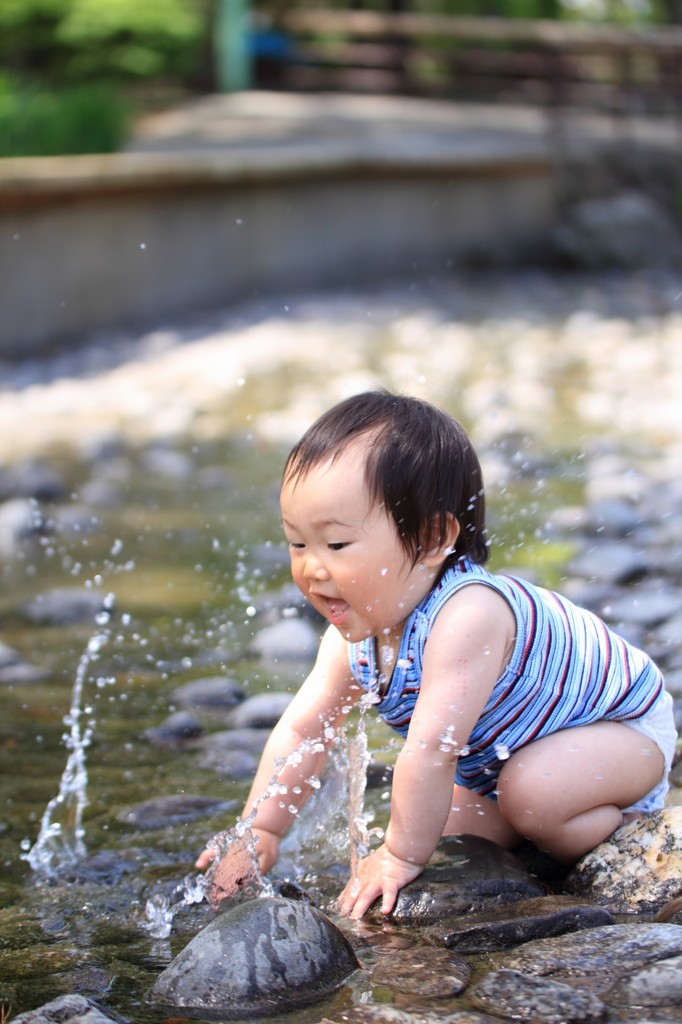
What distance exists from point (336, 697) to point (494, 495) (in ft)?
7.17

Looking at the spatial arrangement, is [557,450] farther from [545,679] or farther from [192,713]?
[545,679]

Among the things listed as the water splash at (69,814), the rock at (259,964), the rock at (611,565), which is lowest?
the water splash at (69,814)

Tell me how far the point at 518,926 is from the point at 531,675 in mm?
398

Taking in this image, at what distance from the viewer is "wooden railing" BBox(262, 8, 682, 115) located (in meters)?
11.9

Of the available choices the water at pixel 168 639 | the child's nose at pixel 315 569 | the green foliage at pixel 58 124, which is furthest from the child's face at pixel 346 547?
the green foliage at pixel 58 124

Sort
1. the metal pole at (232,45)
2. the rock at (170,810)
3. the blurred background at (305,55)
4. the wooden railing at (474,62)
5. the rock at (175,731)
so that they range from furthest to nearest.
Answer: the metal pole at (232,45) → the wooden railing at (474,62) → the blurred background at (305,55) → the rock at (175,731) → the rock at (170,810)

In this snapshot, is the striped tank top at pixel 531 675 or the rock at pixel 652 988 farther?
the striped tank top at pixel 531 675

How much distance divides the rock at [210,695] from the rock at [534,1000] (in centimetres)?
132

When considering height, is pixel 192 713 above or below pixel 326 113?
below

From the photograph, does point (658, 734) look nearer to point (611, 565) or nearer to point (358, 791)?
point (358, 791)

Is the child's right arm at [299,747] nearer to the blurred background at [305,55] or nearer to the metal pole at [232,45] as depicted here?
the blurred background at [305,55]

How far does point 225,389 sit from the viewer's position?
20.2ft

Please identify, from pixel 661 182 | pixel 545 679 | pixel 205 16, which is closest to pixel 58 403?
pixel 545 679

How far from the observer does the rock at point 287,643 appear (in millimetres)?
3205
